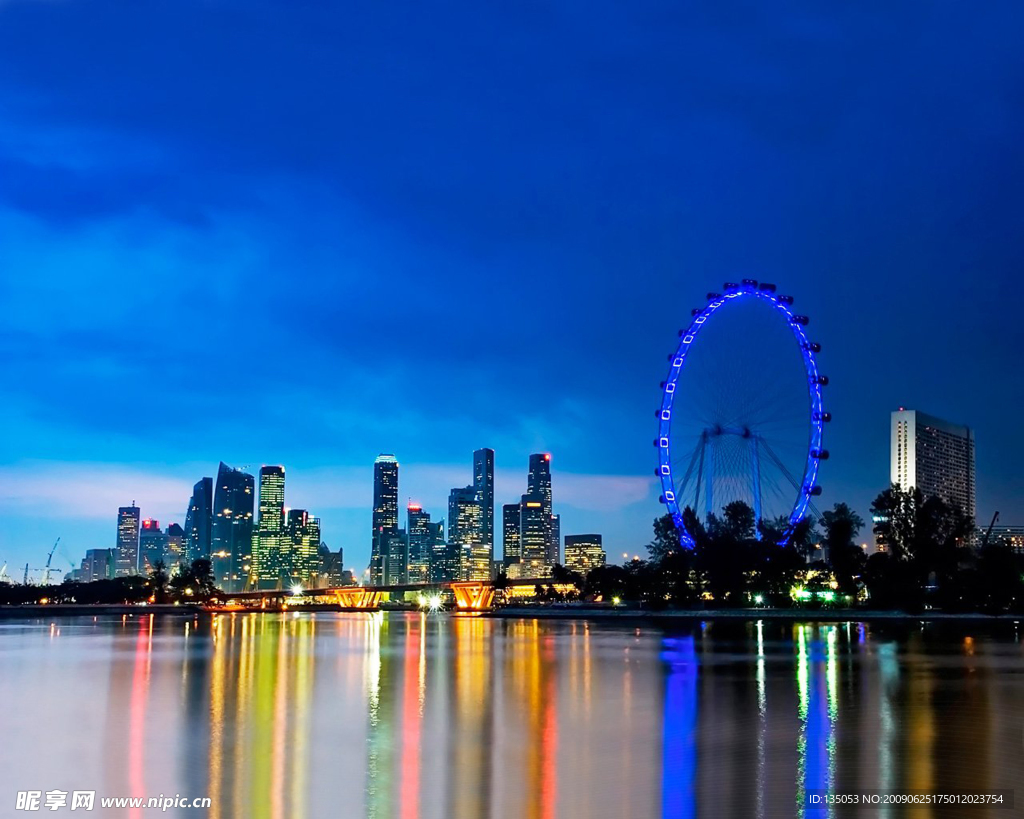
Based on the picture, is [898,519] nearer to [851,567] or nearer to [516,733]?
[851,567]

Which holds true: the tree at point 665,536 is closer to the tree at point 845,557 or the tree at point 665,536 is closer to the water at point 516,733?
the tree at point 845,557

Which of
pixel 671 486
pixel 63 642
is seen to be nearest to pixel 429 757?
pixel 63 642

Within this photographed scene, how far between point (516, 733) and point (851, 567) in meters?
131

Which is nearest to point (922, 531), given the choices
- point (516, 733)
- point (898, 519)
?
point (898, 519)

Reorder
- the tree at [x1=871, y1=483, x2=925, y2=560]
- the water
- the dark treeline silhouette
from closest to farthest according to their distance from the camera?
the water → the dark treeline silhouette → the tree at [x1=871, y1=483, x2=925, y2=560]

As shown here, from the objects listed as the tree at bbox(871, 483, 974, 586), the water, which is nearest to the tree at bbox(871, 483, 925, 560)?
the tree at bbox(871, 483, 974, 586)

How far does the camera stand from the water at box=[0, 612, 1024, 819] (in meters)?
24.0

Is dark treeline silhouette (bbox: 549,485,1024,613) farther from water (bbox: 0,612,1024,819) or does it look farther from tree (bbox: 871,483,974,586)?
water (bbox: 0,612,1024,819)

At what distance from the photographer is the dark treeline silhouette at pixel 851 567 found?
14112 centimetres

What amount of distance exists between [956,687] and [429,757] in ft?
90.2

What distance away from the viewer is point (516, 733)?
33.8 meters

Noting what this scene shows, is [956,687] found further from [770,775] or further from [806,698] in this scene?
[770,775]

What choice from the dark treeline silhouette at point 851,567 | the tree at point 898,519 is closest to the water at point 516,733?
the dark treeline silhouette at point 851,567

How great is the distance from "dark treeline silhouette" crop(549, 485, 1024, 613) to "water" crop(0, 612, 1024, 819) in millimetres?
76629
